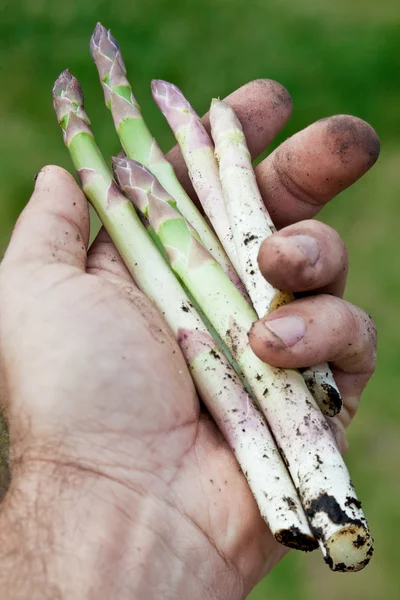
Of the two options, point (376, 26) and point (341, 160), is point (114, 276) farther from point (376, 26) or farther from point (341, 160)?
point (376, 26)

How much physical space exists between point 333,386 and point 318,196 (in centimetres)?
47

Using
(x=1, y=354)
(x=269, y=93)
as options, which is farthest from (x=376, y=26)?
(x=1, y=354)

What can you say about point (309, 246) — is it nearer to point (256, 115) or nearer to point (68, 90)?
point (256, 115)

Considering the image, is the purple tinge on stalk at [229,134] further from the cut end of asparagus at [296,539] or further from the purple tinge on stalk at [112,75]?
the cut end of asparagus at [296,539]

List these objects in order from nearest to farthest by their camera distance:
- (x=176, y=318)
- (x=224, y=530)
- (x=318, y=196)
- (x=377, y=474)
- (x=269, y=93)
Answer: (x=224, y=530) → (x=176, y=318) → (x=318, y=196) → (x=269, y=93) → (x=377, y=474)

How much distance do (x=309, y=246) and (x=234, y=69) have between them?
6.79ft

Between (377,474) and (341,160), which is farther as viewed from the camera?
(377,474)

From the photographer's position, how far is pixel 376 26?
2980mm

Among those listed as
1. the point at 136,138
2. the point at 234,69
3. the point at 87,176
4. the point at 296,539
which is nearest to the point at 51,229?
the point at 87,176

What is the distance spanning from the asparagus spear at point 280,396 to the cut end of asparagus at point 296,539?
0.05ft

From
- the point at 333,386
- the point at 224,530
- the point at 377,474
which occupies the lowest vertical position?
the point at 377,474

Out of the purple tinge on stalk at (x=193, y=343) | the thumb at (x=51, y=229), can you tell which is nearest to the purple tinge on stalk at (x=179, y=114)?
the thumb at (x=51, y=229)

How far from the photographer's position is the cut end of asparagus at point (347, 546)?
1.07 metres

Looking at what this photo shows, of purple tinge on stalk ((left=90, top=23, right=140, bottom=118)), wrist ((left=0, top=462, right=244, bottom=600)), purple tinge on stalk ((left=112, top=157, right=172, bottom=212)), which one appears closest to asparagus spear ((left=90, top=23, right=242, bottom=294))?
purple tinge on stalk ((left=90, top=23, right=140, bottom=118))
